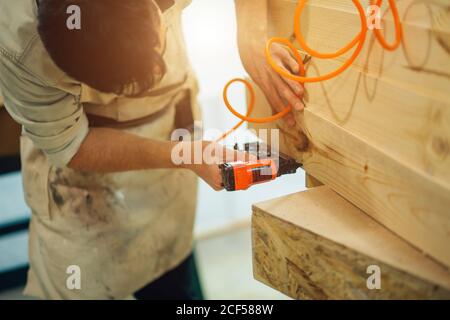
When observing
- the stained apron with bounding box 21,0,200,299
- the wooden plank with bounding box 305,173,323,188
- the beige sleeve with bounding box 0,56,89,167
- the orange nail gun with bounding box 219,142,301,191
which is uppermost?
the beige sleeve with bounding box 0,56,89,167

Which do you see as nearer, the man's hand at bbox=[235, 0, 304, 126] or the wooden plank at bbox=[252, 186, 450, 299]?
the wooden plank at bbox=[252, 186, 450, 299]

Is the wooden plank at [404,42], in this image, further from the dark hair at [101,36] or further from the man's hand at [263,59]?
the dark hair at [101,36]

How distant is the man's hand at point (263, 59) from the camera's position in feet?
2.84

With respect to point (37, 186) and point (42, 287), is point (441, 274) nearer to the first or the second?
point (37, 186)

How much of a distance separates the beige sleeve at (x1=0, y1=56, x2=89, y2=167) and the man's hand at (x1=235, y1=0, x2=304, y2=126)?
0.39 m

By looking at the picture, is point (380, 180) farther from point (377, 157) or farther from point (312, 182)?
point (312, 182)

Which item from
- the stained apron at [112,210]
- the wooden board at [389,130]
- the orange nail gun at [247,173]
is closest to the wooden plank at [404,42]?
the wooden board at [389,130]

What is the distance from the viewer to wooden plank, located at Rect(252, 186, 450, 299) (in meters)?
0.59

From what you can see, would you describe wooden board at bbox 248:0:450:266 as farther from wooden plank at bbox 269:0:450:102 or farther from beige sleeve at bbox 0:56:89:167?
beige sleeve at bbox 0:56:89:167

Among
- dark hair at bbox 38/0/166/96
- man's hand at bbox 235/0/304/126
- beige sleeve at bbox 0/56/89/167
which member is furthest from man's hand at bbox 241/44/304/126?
beige sleeve at bbox 0/56/89/167

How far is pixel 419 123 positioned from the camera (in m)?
0.59

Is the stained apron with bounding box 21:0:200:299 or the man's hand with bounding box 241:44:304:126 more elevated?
the man's hand with bounding box 241:44:304:126

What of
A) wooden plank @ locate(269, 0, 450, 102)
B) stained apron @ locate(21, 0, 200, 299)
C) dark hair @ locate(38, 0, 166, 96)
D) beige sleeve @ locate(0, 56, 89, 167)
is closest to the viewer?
wooden plank @ locate(269, 0, 450, 102)
